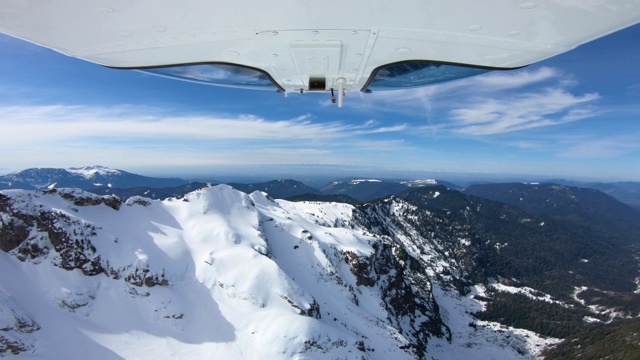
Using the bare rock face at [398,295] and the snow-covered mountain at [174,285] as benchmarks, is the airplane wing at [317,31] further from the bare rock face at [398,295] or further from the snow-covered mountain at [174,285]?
the bare rock face at [398,295]

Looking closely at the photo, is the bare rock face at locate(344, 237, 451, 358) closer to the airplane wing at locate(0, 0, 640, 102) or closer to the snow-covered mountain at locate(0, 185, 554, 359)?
the snow-covered mountain at locate(0, 185, 554, 359)

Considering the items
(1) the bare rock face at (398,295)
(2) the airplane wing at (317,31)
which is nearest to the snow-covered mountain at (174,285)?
(1) the bare rock face at (398,295)


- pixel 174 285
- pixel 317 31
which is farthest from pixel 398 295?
pixel 317 31

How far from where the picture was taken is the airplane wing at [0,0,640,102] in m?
2.36

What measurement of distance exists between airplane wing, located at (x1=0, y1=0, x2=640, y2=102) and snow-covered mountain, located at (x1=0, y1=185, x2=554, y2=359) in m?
40.0

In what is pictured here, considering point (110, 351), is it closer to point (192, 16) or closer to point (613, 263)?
point (192, 16)

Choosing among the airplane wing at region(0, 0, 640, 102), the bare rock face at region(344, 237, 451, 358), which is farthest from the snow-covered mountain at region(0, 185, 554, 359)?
the airplane wing at region(0, 0, 640, 102)

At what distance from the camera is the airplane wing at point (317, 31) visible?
2.36 m

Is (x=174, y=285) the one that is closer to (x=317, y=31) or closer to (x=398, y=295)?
(x=317, y=31)

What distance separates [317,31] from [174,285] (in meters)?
51.3

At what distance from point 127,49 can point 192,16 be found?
1125mm

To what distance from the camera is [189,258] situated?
49.7 meters

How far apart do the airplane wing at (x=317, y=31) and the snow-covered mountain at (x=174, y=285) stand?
39967mm

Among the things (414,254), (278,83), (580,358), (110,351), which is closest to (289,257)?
(110,351)
